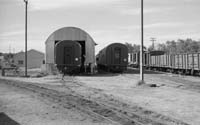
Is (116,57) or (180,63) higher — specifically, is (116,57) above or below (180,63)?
above

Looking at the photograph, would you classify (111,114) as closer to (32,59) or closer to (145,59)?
(145,59)

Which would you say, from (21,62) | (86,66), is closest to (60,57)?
(86,66)

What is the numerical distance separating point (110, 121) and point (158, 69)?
32.8 metres

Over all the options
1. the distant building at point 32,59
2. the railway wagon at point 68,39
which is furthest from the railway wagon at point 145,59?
the distant building at point 32,59

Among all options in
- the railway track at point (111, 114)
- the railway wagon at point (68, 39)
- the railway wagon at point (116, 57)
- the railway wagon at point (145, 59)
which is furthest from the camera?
the railway wagon at point (145, 59)

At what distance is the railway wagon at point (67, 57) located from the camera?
28.9 metres

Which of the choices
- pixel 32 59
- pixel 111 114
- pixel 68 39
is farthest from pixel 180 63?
pixel 32 59

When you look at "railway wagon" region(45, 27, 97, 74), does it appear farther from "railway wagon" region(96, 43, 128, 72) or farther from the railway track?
the railway track

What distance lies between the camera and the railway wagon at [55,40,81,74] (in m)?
28.9

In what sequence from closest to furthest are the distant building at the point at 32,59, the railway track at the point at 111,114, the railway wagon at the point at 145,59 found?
the railway track at the point at 111,114, the railway wagon at the point at 145,59, the distant building at the point at 32,59

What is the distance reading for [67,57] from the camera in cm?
2909

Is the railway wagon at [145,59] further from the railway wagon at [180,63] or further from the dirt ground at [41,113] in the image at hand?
the dirt ground at [41,113]

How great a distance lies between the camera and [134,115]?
8719 millimetres

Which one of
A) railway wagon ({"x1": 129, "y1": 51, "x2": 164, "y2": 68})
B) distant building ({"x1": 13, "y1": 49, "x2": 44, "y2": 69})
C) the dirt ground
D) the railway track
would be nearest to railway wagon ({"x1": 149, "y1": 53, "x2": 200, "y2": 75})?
railway wagon ({"x1": 129, "y1": 51, "x2": 164, "y2": 68})
